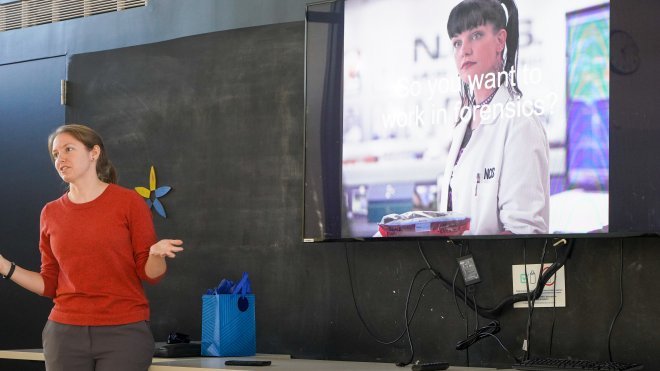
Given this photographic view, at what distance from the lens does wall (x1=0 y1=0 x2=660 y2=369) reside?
3.05 meters

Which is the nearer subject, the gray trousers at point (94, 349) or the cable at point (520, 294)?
the gray trousers at point (94, 349)

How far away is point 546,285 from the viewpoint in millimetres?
3111

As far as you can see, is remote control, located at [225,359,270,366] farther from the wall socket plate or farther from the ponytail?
the ponytail

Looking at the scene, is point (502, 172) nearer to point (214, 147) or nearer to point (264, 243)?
point (264, 243)

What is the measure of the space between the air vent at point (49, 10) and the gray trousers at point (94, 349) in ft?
6.08

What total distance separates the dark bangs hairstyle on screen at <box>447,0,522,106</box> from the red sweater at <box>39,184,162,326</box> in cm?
118

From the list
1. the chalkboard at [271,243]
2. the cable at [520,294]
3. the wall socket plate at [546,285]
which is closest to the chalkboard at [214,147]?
the chalkboard at [271,243]

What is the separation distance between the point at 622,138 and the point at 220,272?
1748 mm

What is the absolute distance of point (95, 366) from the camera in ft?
9.41

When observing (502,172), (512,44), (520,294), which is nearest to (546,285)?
(520,294)

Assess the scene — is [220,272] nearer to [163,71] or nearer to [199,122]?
[199,122]

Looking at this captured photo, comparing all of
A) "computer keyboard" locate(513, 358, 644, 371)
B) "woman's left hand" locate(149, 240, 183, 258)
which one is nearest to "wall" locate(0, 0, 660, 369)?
"computer keyboard" locate(513, 358, 644, 371)

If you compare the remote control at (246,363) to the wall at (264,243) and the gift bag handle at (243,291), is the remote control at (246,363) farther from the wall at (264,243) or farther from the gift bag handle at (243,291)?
the wall at (264,243)

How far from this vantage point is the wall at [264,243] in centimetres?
305
